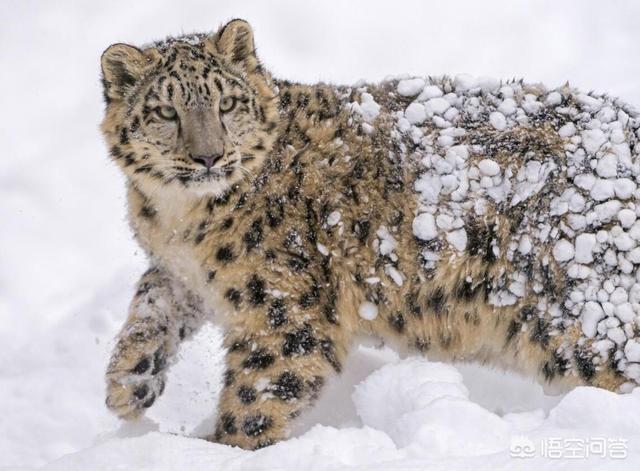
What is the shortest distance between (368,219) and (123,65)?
1884 mm

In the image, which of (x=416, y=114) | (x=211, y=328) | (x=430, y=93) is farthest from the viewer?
(x=211, y=328)

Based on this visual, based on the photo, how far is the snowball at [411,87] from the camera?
7.03m

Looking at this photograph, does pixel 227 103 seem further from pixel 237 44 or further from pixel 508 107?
pixel 508 107

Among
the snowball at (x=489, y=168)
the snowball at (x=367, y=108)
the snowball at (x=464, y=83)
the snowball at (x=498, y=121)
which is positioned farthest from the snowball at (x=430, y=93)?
the snowball at (x=489, y=168)

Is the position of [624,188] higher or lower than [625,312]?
higher

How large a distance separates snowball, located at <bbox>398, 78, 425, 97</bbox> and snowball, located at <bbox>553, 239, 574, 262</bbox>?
1.51 metres

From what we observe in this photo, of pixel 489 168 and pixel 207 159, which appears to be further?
pixel 489 168

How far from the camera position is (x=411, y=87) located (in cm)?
705

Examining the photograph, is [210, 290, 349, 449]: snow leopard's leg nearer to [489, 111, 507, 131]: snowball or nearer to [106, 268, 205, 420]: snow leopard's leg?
[106, 268, 205, 420]: snow leopard's leg

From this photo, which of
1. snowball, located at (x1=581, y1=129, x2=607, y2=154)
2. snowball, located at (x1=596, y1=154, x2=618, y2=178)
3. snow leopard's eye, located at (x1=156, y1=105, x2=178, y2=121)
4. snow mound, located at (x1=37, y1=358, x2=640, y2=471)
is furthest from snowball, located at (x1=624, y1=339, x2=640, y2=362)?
snow leopard's eye, located at (x1=156, y1=105, x2=178, y2=121)

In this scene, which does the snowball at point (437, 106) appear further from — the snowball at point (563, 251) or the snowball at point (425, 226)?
the snowball at point (563, 251)

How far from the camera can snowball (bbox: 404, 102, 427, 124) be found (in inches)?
269

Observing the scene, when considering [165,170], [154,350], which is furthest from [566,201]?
[154,350]

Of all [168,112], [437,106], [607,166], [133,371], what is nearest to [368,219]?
[437,106]
